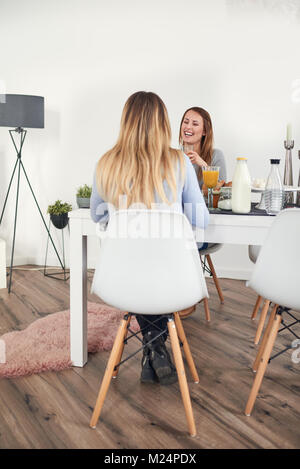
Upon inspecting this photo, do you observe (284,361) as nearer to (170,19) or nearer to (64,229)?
(64,229)

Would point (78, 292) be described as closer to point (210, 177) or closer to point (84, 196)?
point (210, 177)

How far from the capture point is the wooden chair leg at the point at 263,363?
170cm

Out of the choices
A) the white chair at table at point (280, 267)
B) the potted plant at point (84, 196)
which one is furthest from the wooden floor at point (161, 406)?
the potted plant at point (84, 196)

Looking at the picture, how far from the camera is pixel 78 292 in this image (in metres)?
2.09

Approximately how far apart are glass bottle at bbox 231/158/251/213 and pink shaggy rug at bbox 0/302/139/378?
1008 millimetres

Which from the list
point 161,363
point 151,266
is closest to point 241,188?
point 151,266

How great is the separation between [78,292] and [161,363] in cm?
50

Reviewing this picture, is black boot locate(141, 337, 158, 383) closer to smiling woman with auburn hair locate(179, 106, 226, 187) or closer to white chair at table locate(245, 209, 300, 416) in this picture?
white chair at table locate(245, 209, 300, 416)

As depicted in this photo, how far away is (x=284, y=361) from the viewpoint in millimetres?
2234

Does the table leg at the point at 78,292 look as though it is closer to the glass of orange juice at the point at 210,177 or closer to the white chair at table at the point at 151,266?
the white chair at table at the point at 151,266

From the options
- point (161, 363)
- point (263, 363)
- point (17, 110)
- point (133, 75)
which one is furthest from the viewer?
point (133, 75)

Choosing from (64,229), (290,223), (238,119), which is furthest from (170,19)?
(290,223)

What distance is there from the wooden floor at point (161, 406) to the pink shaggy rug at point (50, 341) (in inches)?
2.2

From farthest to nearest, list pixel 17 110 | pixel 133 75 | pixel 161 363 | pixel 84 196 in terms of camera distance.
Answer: pixel 133 75
pixel 84 196
pixel 17 110
pixel 161 363
